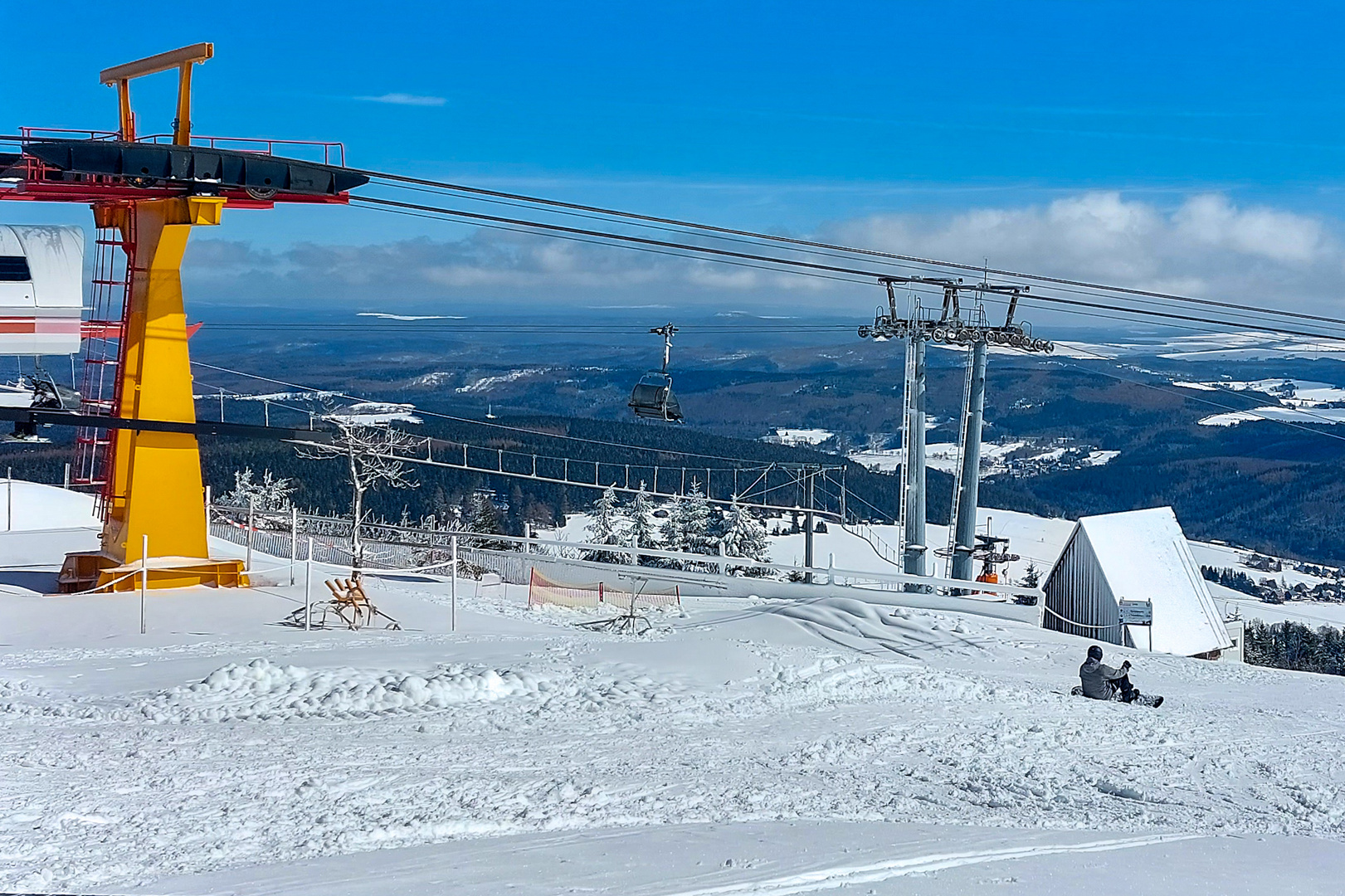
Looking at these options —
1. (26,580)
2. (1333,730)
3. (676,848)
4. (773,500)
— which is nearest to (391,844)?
(676,848)

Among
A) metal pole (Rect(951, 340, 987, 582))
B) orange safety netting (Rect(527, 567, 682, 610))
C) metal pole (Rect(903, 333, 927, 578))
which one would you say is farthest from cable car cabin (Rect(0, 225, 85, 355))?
metal pole (Rect(951, 340, 987, 582))

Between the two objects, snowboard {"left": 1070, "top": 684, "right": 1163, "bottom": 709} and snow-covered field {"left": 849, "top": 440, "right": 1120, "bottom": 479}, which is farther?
snow-covered field {"left": 849, "top": 440, "right": 1120, "bottom": 479}

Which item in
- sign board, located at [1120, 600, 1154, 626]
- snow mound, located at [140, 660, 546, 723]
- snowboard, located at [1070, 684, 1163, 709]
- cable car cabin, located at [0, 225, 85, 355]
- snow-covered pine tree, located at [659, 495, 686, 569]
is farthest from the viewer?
snow-covered pine tree, located at [659, 495, 686, 569]

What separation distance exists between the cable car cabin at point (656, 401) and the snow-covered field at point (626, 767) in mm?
4715

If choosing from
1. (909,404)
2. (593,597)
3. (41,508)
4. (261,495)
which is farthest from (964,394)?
(261,495)

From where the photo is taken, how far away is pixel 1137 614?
983 inches

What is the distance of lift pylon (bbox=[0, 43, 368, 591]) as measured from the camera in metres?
17.9

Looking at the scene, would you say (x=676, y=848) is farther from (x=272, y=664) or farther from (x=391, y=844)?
(x=272, y=664)

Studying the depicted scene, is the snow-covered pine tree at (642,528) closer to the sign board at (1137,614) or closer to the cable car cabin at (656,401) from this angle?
the sign board at (1137,614)

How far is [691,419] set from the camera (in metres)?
155

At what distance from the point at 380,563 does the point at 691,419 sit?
126 m

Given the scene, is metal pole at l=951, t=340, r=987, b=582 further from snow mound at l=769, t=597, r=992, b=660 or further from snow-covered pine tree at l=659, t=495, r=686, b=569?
snow-covered pine tree at l=659, t=495, r=686, b=569

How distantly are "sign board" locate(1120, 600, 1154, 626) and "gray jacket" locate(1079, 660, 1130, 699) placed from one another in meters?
11.1

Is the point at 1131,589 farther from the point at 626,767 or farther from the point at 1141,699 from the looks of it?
the point at 626,767
